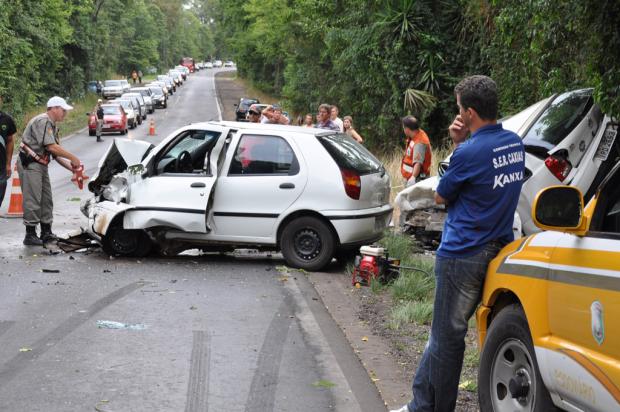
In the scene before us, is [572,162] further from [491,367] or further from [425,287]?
[491,367]

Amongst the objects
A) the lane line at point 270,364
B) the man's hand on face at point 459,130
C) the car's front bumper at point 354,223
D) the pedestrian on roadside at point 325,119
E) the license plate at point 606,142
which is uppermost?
the man's hand on face at point 459,130

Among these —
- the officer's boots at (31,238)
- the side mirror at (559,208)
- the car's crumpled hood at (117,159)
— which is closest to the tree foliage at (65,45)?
the officer's boots at (31,238)

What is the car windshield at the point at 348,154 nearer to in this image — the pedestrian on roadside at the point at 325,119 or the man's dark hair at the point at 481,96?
the pedestrian on roadside at the point at 325,119

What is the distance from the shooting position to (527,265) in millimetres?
4695

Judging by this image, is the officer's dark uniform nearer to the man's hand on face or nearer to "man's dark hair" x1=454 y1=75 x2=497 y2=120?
the man's hand on face

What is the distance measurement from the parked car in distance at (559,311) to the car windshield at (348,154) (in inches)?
240

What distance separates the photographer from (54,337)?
762 cm

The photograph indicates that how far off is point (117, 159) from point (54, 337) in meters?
4.86

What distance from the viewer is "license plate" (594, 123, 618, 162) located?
8523 millimetres

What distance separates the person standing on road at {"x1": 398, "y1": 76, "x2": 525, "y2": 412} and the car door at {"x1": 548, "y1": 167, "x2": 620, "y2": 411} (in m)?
0.59

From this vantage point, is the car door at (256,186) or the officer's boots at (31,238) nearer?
the car door at (256,186)

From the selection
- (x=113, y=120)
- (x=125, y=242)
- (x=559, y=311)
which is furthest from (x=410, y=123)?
(x=113, y=120)

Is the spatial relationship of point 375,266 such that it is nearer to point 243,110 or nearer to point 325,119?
point 325,119

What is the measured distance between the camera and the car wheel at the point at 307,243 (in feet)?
36.2
